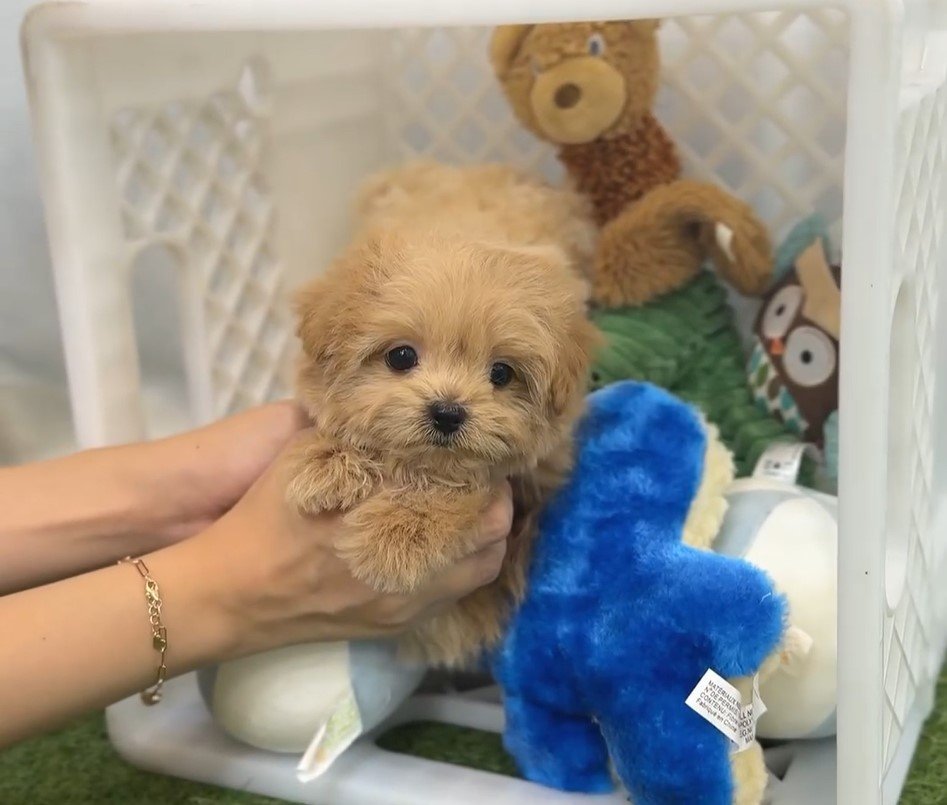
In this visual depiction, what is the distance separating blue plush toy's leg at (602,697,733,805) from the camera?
33.1 inches

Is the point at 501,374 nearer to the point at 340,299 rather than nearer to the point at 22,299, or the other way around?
the point at 340,299

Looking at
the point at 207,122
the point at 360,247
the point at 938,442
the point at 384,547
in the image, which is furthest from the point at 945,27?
the point at 207,122

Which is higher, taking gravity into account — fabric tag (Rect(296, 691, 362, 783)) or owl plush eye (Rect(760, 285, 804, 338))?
owl plush eye (Rect(760, 285, 804, 338))

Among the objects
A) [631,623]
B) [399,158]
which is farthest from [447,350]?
[399,158]

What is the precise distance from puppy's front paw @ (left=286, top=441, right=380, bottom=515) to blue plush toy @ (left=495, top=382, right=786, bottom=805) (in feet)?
0.59

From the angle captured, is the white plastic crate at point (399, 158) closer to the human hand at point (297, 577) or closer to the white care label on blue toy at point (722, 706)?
the white care label on blue toy at point (722, 706)

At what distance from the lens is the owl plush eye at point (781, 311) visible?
121 centimetres

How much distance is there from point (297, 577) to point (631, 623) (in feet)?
0.85

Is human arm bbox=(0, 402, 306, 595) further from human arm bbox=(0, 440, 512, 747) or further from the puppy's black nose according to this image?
the puppy's black nose

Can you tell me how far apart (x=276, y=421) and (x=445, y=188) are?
1.23 ft

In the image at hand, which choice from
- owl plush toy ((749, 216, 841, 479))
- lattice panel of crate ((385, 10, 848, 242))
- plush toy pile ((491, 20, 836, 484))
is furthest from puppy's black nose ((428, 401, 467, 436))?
lattice panel of crate ((385, 10, 848, 242))

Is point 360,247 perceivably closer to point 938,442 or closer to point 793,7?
point 793,7

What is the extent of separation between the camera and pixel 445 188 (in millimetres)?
1272

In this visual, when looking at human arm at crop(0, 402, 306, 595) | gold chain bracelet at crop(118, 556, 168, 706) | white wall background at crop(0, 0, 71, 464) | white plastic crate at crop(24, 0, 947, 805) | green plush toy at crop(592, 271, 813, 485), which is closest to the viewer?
white plastic crate at crop(24, 0, 947, 805)
